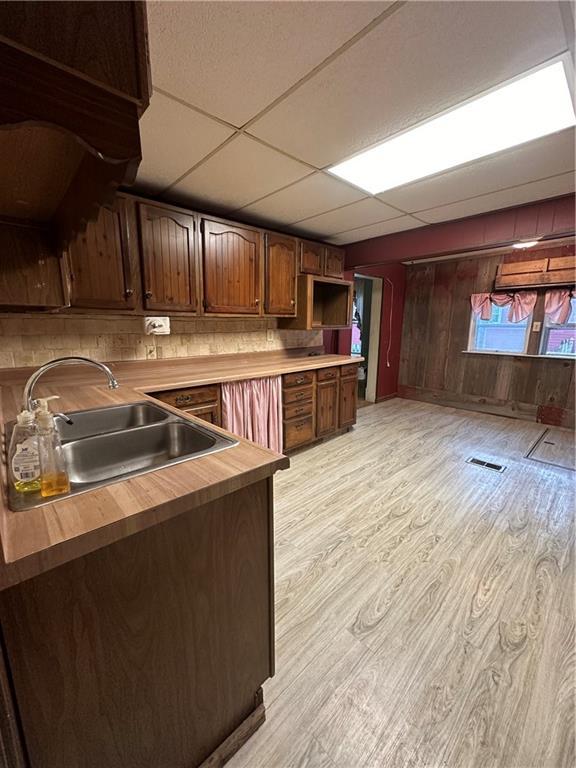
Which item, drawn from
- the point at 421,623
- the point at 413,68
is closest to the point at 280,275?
the point at 413,68

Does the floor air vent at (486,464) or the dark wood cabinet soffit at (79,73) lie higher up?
the dark wood cabinet soffit at (79,73)

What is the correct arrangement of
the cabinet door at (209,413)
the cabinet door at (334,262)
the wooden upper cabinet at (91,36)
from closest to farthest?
the wooden upper cabinet at (91,36) < the cabinet door at (209,413) < the cabinet door at (334,262)

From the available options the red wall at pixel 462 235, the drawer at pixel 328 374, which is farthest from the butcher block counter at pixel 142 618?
the red wall at pixel 462 235

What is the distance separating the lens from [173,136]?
163 cm

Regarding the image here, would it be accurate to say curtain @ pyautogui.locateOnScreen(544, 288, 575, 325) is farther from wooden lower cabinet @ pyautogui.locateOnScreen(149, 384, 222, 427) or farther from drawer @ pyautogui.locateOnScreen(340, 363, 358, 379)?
wooden lower cabinet @ pyautogui.locateOnScreen(149, 384, 222, 427)

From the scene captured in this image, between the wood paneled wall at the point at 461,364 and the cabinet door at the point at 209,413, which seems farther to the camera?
the wood paneled wall at the point at 461,364

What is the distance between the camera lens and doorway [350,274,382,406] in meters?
5.09

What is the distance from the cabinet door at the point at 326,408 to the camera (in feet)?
11.1

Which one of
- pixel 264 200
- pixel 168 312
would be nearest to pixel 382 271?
pixel 264 200

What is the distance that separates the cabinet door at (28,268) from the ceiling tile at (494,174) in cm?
221

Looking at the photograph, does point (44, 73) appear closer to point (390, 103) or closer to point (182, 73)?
point (182, 73)

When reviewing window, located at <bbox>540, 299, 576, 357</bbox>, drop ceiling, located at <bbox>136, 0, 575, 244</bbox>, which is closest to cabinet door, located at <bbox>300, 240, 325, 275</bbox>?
drop ceiling, located at <bbox>136, 0, 575, 244</bbox>

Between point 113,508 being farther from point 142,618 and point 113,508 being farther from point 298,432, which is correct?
point 298,432

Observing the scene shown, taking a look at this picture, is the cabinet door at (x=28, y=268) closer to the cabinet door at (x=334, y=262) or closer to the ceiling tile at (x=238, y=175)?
the ceiling tile at (x=238, y=175)
